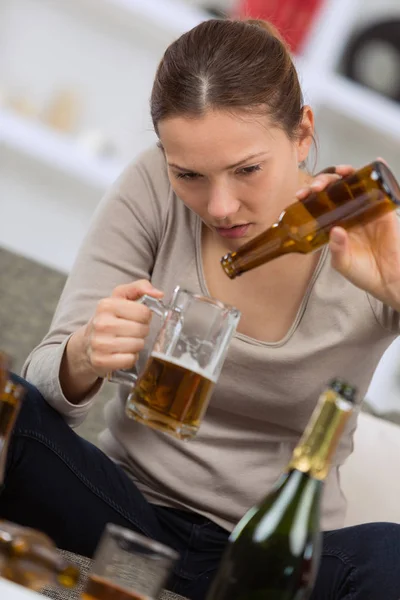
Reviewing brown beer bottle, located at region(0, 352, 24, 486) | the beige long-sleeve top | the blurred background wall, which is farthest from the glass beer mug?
the blurred background wall

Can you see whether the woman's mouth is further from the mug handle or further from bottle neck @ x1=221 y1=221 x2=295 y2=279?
the mug handle

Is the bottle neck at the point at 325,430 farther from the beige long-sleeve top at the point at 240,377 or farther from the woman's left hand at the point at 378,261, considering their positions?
the beige long-sleeve top at the point at 240,377

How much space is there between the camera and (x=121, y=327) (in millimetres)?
1171

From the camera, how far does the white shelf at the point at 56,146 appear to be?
357cm

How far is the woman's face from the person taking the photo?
1.28 meters

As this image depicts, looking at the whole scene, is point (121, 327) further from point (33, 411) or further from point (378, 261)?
point (378, 261)

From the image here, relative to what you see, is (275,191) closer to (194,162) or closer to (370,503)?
(194,162)

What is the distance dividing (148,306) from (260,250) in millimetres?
199

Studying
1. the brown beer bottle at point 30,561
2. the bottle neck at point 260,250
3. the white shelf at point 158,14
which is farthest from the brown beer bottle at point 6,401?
the white shelf at point 158,14

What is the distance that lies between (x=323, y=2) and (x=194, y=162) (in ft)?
7.22

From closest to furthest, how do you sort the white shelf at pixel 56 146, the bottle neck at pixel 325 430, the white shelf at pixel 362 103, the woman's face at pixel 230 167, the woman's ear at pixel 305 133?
the bottle neck at pixel 325 430, the woman's face at pixel 230 167, the woman's ear at pixel 305 133, the white shelf at pixel 362 103, the white shelf at pixel 56 146

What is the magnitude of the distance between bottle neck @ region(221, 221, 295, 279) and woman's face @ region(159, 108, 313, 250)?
2.4 inches

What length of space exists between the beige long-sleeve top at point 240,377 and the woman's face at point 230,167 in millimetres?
228

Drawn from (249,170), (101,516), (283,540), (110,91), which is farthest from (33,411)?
(110,91)
